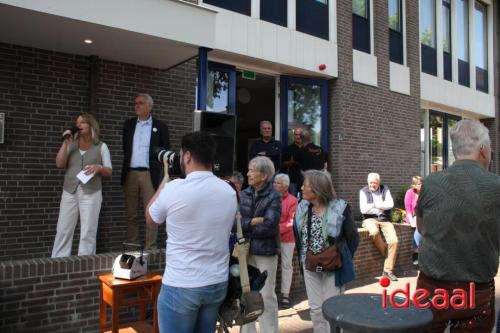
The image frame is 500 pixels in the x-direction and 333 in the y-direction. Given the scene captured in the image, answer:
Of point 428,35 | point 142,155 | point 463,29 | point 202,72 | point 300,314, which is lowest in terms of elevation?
point 300,314

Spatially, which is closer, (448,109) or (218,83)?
(218,83)

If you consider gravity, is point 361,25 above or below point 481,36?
below

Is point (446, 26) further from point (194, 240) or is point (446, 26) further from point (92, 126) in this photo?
point (194, 240)

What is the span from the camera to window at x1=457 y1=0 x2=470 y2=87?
1481 centimetres

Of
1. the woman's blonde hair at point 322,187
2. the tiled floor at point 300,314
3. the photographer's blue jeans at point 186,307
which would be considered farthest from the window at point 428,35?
the photographer's blue jeans at point 186,307

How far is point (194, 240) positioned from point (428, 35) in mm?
12624

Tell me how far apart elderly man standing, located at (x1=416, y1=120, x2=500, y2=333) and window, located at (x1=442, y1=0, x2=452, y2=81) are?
12308 mm

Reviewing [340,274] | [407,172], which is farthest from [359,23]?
[340,274]

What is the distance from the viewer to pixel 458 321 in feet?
9.11

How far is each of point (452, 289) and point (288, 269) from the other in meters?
3.75

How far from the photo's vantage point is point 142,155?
5.92 meters

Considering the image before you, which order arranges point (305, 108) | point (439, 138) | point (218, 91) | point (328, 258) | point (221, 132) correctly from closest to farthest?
point (328, 258) < point (221, 132) < point (218, 91) < point (305, 108) < point (439, 138)

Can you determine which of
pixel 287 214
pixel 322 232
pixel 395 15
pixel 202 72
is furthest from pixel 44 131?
pixel 395 15

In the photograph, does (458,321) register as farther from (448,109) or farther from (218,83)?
(448,109)
